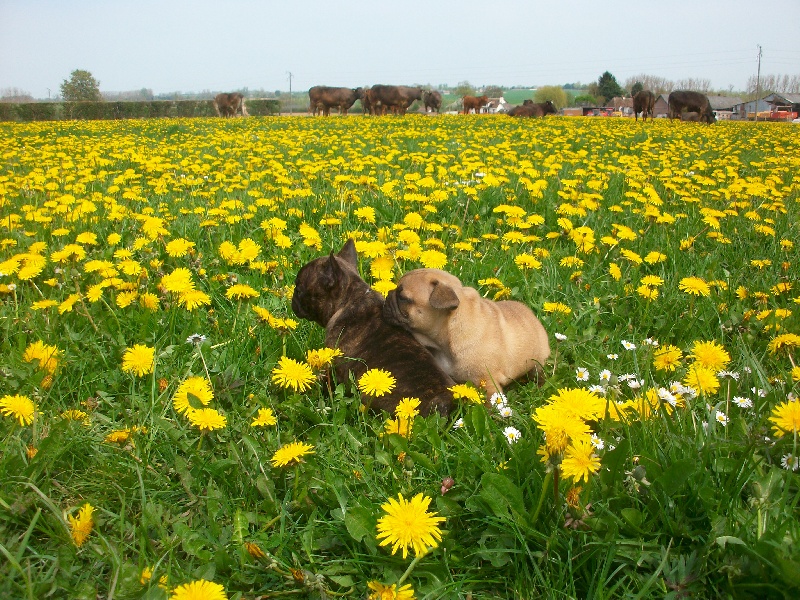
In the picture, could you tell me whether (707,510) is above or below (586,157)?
below

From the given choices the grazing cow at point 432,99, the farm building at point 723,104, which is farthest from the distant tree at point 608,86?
the grazing cow at point 432,99

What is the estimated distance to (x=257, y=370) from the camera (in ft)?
9.67

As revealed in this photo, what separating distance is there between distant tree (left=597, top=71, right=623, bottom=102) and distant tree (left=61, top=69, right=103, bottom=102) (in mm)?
70842

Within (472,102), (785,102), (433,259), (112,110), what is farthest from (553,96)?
(433,259)

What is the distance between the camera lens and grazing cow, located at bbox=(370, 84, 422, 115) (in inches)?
1265

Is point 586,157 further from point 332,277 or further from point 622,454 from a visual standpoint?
point 622,454

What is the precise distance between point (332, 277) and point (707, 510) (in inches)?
82.6

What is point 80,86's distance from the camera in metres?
64.0

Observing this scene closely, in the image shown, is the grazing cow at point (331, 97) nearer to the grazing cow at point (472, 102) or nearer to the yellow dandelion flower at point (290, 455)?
the grazing cow at point (472, 102)

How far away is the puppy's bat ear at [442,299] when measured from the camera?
9.09 feet

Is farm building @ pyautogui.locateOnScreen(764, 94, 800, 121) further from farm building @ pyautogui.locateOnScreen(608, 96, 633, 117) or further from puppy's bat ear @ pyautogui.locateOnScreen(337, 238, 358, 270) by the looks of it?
puppy's bat ear @ pyautogui.locateOnScreen(337, 238, 358, 270)

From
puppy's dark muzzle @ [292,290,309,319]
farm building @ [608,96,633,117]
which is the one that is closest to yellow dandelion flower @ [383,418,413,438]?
puppy's dark muzzle @ [292,290,309,319]

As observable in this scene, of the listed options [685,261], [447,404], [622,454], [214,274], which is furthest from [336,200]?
[622,454]

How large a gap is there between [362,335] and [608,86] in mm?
100963
